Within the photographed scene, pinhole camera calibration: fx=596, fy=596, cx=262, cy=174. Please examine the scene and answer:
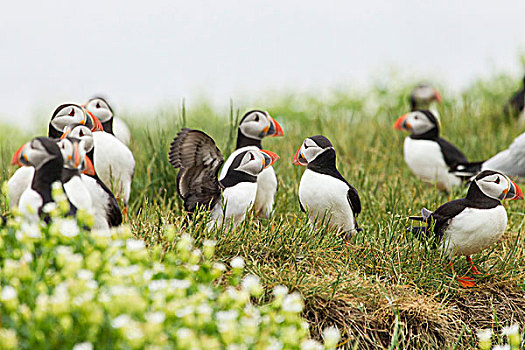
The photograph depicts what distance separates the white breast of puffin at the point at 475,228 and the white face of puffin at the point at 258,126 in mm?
1361

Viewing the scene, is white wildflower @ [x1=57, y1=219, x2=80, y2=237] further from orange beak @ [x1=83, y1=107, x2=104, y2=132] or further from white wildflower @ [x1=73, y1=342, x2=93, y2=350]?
orange beak @ [x1=83, y1=107, x2=104, y2=132]

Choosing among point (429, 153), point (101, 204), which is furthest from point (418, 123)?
point (101, 204)

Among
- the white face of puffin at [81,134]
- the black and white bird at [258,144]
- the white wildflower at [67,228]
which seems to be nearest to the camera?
the white wildflower at [67,228]

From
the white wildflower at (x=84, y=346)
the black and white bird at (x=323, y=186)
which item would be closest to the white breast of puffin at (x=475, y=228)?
the black and white bird at (x=323, y=186)

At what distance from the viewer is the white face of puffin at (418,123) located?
5.62 m

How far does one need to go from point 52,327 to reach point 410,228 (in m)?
2.46

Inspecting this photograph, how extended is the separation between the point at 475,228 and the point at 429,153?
82.7 inches

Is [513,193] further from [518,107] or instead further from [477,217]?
[518,107]

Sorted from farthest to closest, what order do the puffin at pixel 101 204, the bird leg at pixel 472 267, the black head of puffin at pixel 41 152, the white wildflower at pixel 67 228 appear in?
the bird leg at pixel 472 267 → the puffin at pixel 101 204 → the black head of puffin at pixel 41 152 → the white wildflower at pixel 67 228

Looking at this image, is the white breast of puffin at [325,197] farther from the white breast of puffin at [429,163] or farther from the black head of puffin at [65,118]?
the white breast of puffin at [429,163]

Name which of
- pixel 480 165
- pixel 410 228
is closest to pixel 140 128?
pixel 480 165

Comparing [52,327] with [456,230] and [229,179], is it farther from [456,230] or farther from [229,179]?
[456,230]

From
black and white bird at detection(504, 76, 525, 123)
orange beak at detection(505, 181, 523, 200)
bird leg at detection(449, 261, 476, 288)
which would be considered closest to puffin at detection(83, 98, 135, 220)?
bird leg at detection(449, 261, 476, 288)

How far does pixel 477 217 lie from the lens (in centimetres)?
349
